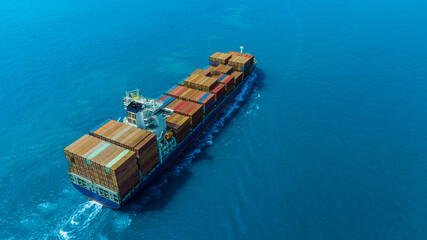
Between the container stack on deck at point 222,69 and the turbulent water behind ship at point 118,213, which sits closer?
the turbulent water behind ship at point 118,213

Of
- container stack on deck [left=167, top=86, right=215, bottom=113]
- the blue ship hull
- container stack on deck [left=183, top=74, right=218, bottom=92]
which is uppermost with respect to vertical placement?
container stack on deck [left=183, top=74, right=218, bottom=92]

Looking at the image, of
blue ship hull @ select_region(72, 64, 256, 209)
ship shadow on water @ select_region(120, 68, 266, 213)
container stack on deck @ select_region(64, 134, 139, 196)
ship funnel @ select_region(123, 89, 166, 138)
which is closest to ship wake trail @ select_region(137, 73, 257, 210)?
ship shadow on water @ select_region(120, 68, 266, 213)

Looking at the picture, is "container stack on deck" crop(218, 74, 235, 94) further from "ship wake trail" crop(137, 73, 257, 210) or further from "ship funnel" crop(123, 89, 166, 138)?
"ship funnel" crop(123, 89, 166, 138)

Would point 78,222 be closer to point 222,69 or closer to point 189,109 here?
point 189,109

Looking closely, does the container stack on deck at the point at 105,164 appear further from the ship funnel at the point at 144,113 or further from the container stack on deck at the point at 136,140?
the ship funnel at the point at 144,113

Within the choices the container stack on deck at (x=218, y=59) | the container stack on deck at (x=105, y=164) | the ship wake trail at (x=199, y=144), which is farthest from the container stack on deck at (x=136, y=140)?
the container stack on deck at (x=218, y=59)

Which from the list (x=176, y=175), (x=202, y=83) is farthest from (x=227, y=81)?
(x=176, y=175)
